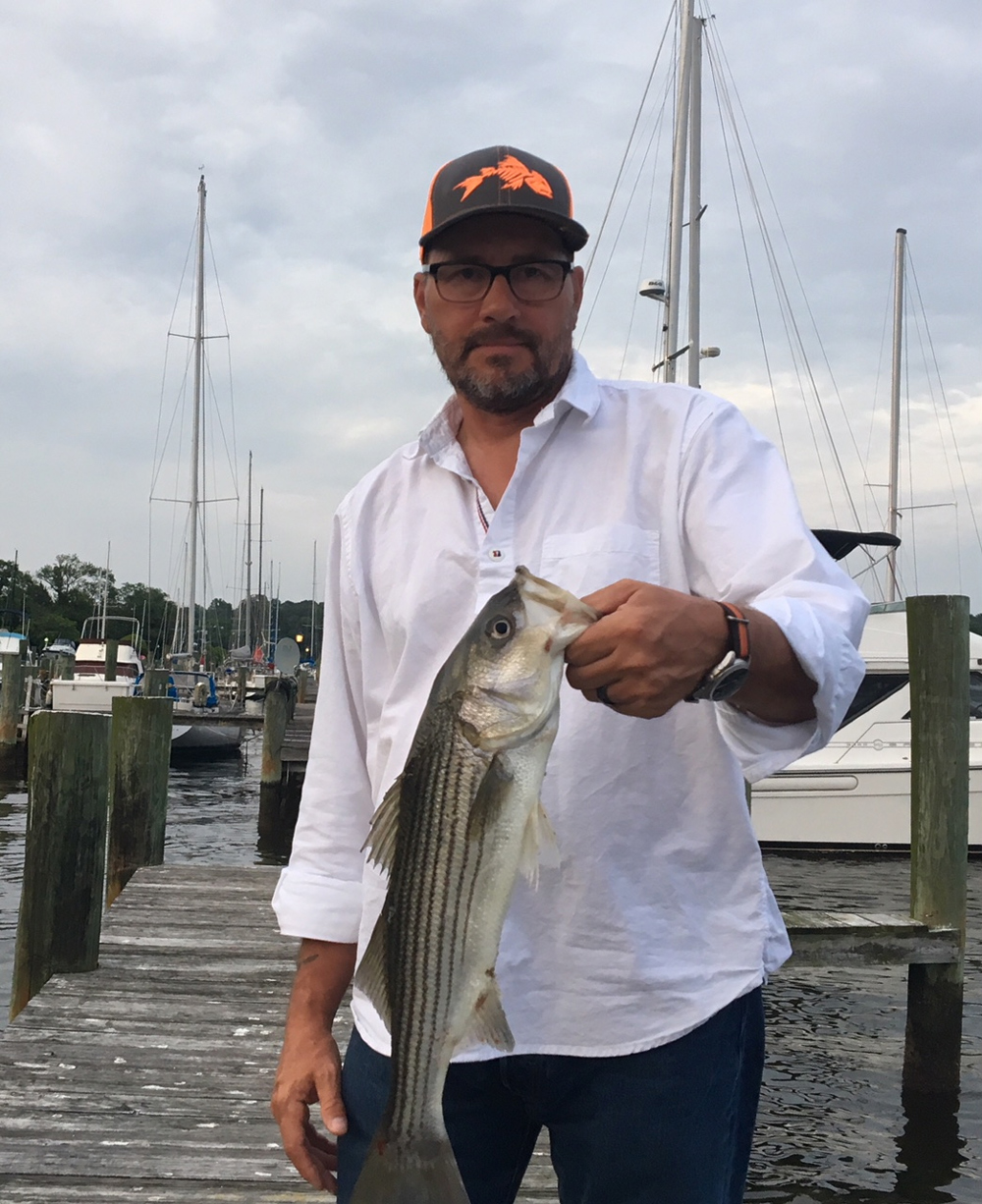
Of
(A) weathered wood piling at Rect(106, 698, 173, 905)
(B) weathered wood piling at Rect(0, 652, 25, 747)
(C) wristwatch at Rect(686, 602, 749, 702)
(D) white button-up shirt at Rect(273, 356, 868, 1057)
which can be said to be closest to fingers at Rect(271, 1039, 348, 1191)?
(D) white button-up shirt at Rect(273, 356, 868, 1057)

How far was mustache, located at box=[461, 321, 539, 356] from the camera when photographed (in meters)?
2.10

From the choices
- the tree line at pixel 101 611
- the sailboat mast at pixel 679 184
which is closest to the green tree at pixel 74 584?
the tree line at pixel 101 611

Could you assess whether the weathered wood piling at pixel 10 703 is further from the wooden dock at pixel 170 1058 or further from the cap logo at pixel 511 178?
the cap logo at pixel 511 178

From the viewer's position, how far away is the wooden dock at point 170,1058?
370 cm

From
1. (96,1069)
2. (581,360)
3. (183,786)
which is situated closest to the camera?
(581,360)

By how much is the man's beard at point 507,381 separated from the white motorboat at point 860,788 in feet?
41.8

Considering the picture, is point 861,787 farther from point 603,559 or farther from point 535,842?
point 535,842

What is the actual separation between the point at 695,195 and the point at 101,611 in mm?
63286

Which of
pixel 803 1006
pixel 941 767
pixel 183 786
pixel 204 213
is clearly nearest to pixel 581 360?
pixel 941 767

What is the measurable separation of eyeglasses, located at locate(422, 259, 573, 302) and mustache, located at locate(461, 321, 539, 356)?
0.06 meters

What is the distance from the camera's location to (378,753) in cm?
218

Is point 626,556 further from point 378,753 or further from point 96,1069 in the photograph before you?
point 96,1069

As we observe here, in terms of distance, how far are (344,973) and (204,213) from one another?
133 ft

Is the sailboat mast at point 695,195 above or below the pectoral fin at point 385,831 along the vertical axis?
above
